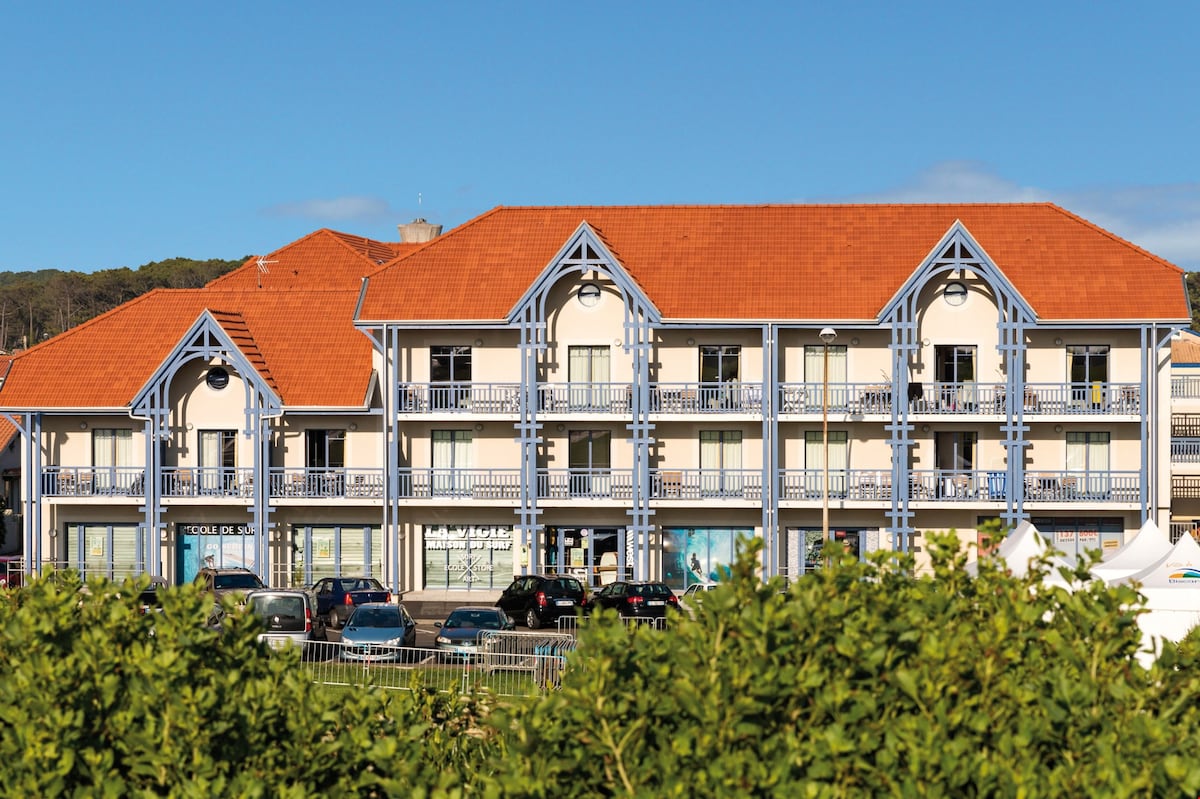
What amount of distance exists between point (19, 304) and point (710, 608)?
546 feet

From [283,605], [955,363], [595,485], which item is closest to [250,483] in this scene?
[595,485]

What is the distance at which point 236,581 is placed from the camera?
147 feet

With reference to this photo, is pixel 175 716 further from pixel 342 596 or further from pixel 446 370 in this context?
pixel 446 370

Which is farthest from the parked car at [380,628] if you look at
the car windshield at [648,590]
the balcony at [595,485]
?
the balcony at [595,485]

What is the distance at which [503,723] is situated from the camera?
10.2 m

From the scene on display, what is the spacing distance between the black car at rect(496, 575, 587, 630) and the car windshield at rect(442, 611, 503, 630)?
19.9ft

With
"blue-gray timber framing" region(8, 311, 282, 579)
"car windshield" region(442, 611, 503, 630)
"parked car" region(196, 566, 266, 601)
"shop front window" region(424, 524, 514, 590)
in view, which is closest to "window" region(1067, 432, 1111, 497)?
"shop front window" region(424, 524, 514, 590)

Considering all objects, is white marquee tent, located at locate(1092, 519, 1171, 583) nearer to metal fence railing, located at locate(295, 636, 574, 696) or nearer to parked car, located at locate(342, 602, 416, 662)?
metal fence railing, located at locate(295, 636, 574, 696)

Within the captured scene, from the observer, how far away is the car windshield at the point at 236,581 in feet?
147

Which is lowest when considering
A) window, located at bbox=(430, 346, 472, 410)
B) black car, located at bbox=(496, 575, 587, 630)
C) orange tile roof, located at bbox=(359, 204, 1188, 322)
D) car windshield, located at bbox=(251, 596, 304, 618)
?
black car, located at bbox=(496, 575, 587, 630)

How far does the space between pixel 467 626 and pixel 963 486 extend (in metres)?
19.2

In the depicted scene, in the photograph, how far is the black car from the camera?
43969mm

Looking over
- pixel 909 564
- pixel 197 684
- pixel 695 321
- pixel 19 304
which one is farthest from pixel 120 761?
pixel 19 304

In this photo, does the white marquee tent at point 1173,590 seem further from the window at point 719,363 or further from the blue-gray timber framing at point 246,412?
the blue-gray timber framing at point 246,412
